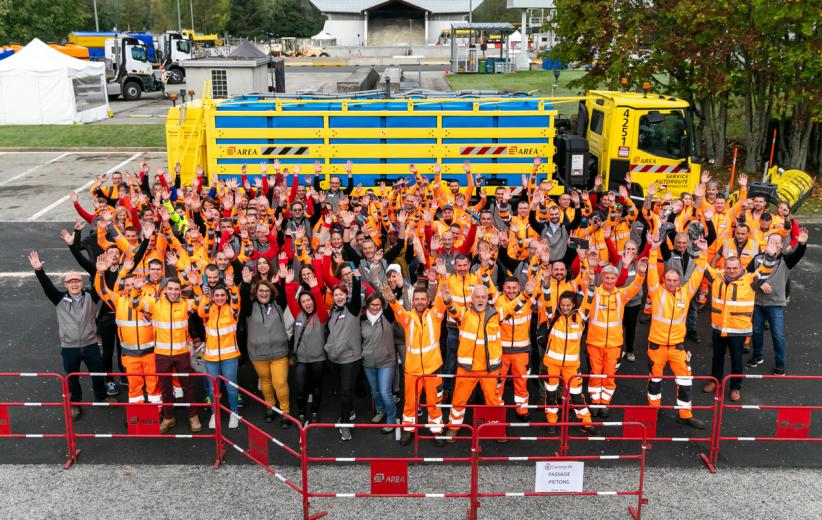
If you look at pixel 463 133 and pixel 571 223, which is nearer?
pixel 571 223

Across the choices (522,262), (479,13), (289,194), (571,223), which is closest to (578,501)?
(522,262)

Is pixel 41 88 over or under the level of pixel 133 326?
over

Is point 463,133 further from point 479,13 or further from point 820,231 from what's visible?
point 479,13

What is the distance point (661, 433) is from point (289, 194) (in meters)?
6.82

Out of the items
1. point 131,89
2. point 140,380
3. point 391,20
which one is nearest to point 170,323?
point 140,380

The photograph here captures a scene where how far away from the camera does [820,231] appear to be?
1508 cm

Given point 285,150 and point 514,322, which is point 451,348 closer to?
point 514,322

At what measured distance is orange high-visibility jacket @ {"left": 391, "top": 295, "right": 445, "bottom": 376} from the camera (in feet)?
22.7

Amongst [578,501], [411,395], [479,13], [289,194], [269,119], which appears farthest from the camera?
[479,13]

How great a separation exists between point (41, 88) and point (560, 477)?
2816cm

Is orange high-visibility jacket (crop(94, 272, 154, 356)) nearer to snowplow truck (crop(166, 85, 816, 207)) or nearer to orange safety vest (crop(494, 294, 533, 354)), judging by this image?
orange safety vest (crop(494, 294, 533, 354))

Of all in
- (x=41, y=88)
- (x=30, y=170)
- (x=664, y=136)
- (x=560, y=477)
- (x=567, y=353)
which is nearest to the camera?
(x=560, y=477)

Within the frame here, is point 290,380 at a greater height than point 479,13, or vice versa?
point 479,13

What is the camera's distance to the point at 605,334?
7270 mm
